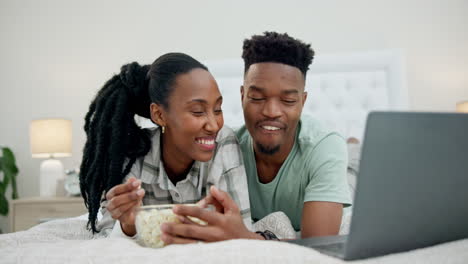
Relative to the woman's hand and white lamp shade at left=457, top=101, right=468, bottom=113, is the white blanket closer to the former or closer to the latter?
the woman's hand

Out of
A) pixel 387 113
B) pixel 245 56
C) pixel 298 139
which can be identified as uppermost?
pixel 245 56

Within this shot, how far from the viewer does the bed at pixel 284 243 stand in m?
0.68

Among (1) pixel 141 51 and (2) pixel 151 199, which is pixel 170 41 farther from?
(2) pixel 151 199

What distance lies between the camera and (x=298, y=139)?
1588 millimetres

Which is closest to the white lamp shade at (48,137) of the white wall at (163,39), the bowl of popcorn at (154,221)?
the white wall at (163,39)

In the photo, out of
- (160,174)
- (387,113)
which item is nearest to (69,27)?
(160,174)

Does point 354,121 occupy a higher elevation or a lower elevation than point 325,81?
lower

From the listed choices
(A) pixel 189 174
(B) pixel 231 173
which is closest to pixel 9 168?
(A) pixel 189 174

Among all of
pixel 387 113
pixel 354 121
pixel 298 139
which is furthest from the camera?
pixel 354 121

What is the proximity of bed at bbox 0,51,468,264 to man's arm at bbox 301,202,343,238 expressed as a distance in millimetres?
185

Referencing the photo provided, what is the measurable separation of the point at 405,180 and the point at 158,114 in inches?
38.5

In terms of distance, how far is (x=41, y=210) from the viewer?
11.3ft

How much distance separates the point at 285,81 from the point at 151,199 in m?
0.61

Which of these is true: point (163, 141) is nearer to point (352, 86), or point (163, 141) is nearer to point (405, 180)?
point (405, 180)
